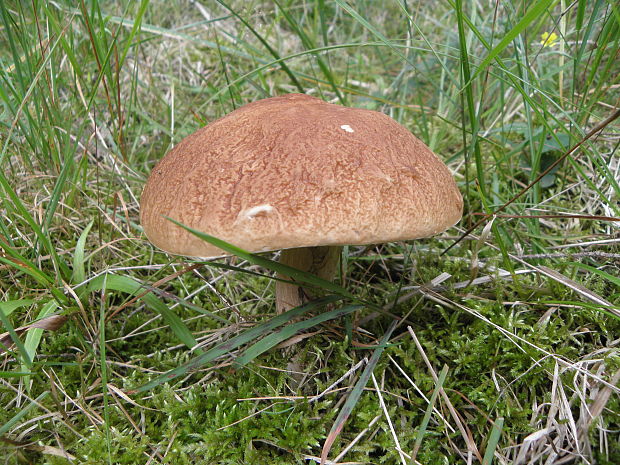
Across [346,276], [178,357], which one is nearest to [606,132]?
[346,276]

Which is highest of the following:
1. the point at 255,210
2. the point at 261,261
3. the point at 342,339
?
the point at 255,210

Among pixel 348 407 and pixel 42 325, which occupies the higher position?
pixel 42 325

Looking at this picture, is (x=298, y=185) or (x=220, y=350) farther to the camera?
(x=220, y=350)

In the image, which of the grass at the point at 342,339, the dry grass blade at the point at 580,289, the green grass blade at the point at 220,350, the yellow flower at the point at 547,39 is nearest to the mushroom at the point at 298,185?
the grass at the point at 342,339

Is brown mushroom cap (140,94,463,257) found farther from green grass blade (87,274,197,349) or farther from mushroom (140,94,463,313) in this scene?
green grass blade (87,274,197,349)

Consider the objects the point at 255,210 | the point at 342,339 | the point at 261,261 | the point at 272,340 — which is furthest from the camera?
the point at 342,339

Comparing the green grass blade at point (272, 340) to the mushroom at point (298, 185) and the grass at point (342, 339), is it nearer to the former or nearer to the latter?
the grass at point (342, 339)

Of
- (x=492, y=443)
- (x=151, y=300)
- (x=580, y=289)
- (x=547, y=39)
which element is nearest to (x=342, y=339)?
(x=492, y=443)

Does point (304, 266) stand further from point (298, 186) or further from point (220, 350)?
point (298, 186)
